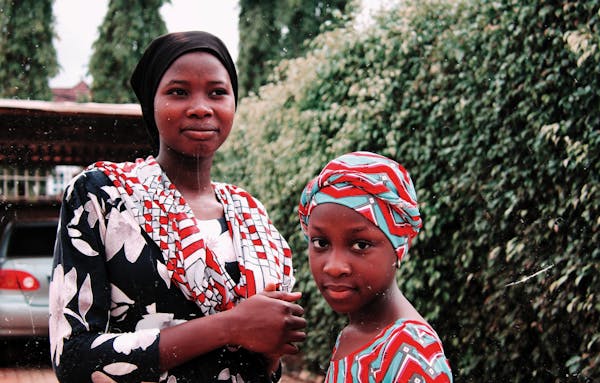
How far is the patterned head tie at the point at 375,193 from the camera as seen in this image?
6.16ft

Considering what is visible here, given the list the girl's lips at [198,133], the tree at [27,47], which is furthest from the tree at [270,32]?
the girl's lips at [198,133]

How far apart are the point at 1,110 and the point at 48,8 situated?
1675cm

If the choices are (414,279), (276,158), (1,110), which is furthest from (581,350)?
(1,110)

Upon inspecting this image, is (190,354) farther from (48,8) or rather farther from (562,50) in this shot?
(48,8)

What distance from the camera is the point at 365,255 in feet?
6.16

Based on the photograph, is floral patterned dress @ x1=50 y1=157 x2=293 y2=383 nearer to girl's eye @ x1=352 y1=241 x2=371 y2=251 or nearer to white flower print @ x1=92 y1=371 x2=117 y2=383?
white flower print @ x1=92 y1=371 x2=117 y2=383

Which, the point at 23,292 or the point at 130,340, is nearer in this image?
the point at 130,340

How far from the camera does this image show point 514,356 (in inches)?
175

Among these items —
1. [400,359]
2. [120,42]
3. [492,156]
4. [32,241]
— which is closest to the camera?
[400,359]

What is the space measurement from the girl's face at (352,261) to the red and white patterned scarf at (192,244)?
0.25 meters

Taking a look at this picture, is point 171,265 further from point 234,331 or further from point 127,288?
point 234,331

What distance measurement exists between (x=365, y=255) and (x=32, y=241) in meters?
7.38

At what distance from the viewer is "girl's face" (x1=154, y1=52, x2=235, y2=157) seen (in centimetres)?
210

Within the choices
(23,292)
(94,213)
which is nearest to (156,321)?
(94,213)
